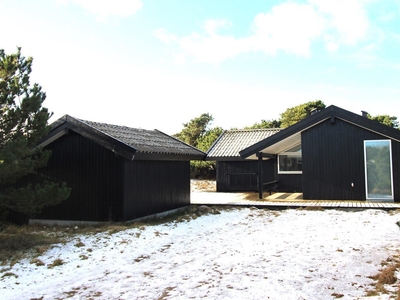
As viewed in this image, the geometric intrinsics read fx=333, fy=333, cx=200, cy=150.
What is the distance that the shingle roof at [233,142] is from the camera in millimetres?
17828

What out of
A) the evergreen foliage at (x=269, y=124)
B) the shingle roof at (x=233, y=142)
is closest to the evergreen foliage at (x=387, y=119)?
the evergreen foliage at (x=269, y=124)

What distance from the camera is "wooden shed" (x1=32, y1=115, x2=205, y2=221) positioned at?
8602 mm

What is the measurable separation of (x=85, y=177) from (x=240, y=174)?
1041cm

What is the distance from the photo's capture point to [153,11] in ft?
32.9

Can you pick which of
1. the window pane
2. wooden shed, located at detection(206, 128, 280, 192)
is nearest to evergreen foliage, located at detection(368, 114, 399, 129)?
wooden shed, located at detection(206, 128, 280, 192)

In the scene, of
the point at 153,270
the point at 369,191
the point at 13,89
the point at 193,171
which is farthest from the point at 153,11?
the point at 193,171

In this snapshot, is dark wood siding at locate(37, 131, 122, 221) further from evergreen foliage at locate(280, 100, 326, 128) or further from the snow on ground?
evergreen foliage at locate(280, 100, 326, 128)

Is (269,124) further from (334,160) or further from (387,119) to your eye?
(334,160)

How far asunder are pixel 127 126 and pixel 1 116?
5332 mm

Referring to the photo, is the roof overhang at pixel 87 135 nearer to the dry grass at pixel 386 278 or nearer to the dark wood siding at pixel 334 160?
the dry grass at pixel 386 278

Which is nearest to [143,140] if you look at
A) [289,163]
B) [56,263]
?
[56,263]

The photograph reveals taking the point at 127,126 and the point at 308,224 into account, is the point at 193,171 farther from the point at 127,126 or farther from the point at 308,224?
the point at 308,224

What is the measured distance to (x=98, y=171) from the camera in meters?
8.82

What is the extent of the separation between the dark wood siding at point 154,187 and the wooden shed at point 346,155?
127 inches
